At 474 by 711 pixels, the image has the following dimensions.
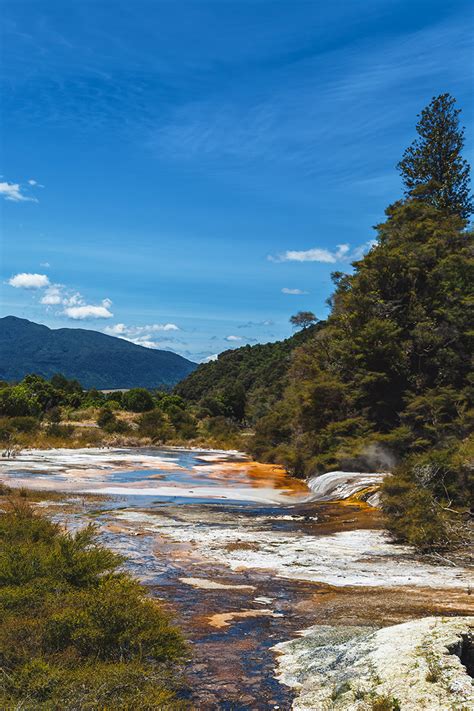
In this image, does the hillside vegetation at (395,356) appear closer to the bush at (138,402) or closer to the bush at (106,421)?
the bush at (106,421)

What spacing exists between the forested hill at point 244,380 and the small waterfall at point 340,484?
113 ft

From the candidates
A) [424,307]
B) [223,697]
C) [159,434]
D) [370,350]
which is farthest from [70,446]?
[223,697]

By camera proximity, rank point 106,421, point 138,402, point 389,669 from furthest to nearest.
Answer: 1. point 138,402
2. point 106,421
3. point 389,669

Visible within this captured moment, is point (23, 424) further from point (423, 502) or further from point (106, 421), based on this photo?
point (423, 502)

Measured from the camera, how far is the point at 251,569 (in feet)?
31.0

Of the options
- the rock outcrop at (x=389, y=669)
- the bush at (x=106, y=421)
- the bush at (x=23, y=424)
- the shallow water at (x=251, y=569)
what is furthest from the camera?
the bush at (x=106, y=421)

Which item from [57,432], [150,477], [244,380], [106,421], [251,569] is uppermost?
[244,380]

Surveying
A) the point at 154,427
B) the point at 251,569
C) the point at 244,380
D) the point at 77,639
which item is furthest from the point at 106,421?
the point at 77,639

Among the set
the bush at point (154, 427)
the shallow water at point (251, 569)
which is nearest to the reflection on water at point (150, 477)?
the shallow water at point (251, 569)

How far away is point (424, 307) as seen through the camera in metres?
27.0

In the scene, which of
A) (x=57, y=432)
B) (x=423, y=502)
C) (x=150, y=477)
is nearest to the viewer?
(x=423, y=502)

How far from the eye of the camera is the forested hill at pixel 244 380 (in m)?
67.2

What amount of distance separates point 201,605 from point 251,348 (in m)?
97.4

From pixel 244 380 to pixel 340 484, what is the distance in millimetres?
64854
